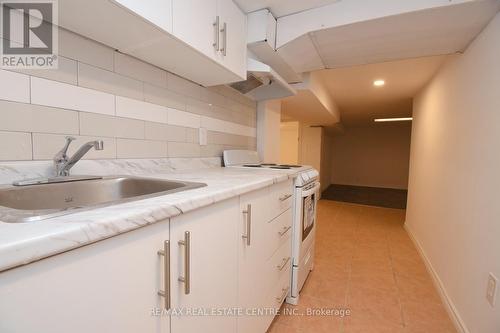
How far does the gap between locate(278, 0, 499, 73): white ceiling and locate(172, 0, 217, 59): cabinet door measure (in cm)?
66

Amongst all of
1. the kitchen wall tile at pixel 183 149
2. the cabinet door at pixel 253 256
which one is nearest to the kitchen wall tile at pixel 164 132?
the kitchen wall tile at pixel 183 149

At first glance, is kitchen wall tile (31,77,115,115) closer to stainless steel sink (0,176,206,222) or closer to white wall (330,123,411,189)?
stainless steel sink (0,176,206,222)

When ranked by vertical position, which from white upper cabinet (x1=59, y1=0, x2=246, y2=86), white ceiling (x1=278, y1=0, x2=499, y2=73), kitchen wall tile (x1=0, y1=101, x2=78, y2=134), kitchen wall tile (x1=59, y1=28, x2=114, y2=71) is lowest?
kitchen wall tile (x1=0, y1=101, x2=78, y2=134)

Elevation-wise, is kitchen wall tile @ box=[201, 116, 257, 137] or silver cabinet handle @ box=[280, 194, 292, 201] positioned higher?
kitchen wall tile @ box=[201, 116, 257, 137]

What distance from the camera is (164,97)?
4.64ft

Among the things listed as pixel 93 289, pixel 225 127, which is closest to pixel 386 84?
pixel 225 127

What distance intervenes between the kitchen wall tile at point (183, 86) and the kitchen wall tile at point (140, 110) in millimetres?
167

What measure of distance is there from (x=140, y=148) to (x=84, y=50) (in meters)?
0.49

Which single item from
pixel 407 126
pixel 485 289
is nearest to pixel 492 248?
pixel 485 289

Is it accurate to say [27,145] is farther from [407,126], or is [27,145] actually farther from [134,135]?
[407,126]

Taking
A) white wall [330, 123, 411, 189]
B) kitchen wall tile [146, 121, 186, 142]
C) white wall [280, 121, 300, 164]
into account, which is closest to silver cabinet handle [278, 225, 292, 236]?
kitchen wall tile [146, 121, 186, 142]

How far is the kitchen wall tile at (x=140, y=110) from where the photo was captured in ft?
3.82

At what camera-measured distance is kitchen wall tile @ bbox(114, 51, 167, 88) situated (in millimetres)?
1155

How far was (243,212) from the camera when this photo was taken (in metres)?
1.02
